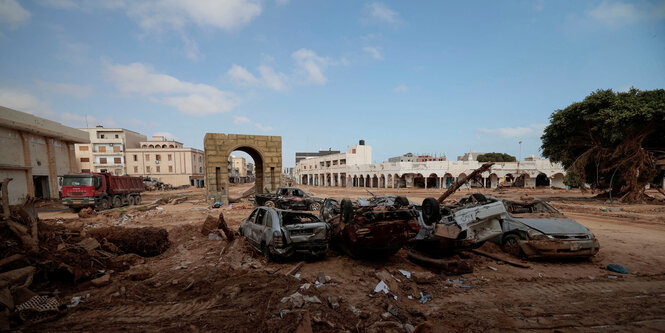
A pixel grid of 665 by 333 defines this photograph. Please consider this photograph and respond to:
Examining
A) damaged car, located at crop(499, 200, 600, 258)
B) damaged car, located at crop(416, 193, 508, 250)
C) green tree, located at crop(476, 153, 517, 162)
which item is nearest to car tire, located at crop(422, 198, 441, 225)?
damaged car, located at crop(416, 193, 508, 250)

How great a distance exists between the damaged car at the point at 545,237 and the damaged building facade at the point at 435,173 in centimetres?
2675

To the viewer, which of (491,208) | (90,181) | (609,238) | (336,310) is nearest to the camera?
(336,310)

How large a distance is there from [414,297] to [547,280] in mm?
3155

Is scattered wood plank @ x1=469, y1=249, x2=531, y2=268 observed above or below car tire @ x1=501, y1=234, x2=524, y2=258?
below

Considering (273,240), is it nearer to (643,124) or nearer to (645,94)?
(643,124)

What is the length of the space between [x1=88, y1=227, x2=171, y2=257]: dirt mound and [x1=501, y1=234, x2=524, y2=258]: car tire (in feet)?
32.3

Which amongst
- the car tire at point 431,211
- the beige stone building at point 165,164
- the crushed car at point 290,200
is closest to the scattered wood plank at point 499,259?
the car tire at point 431,211

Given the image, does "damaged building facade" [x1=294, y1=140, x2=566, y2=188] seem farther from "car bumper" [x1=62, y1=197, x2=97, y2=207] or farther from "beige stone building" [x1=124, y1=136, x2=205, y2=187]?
"car bumper" [x1=62, y1=197, x2=97, y2=207]

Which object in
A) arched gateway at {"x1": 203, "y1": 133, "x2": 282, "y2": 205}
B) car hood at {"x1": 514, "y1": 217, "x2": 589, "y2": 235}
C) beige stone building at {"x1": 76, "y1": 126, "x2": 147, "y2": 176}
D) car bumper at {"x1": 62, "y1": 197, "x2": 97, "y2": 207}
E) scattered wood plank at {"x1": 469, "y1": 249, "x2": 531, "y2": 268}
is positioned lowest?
scattered wood plank at {"x1": 469, "y1": 249, "x2": 531, "y2": 268}

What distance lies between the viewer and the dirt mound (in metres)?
7.15

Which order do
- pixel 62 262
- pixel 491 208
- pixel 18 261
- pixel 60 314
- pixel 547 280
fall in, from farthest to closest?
pixel 491 208, pixel 547 280, pixel 62 262, pixel 18 261, pixel 60 314

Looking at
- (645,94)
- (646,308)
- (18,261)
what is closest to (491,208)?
(646,308)

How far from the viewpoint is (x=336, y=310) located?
13.5ft

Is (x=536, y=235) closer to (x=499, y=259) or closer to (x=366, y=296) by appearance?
(x=499, y=259)
